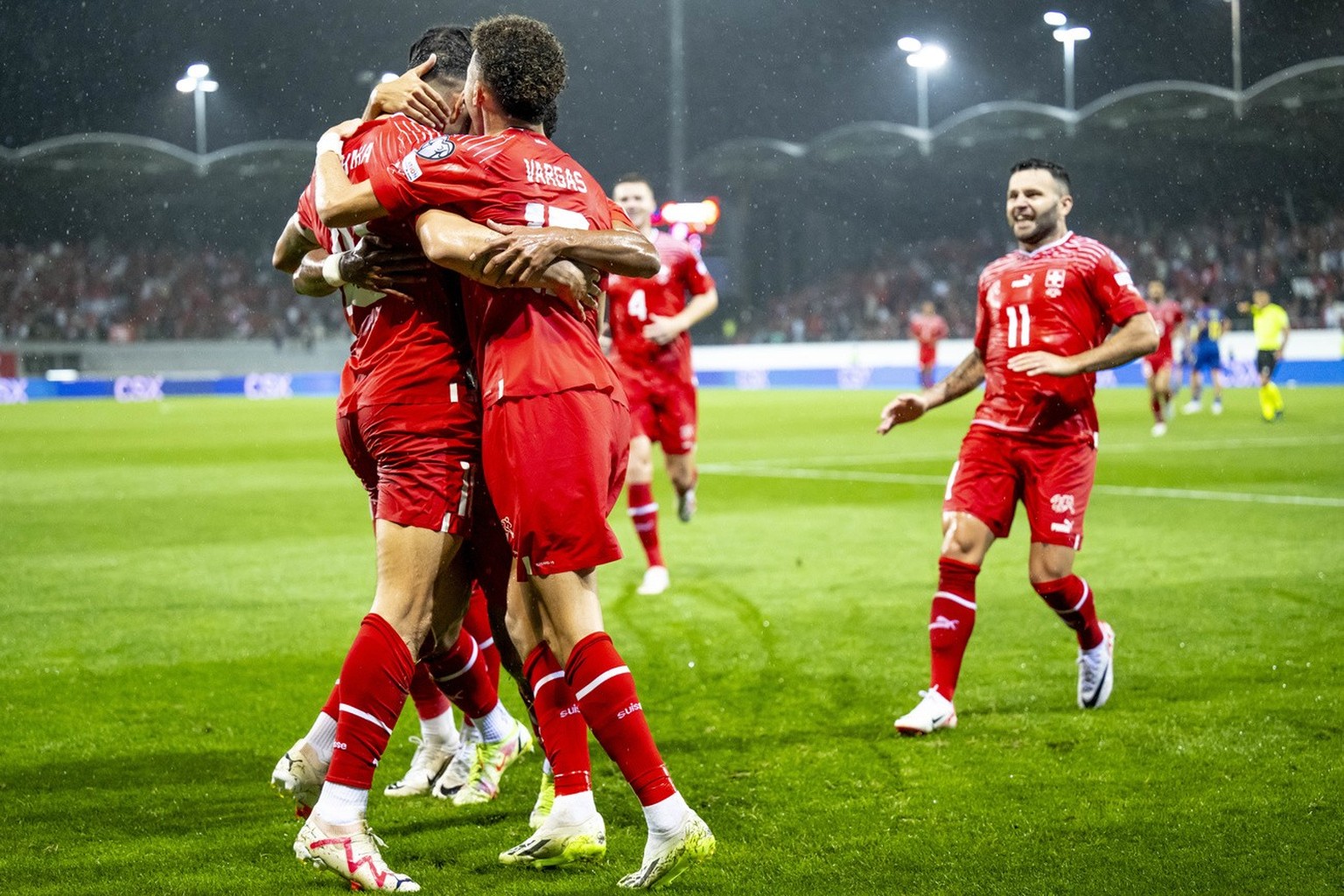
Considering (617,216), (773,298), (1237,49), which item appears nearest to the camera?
(617,216)

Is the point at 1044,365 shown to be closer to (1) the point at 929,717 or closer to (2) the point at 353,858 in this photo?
(1) the point at 929,717

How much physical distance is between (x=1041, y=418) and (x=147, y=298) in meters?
44.2

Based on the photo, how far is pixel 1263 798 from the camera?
3.77m

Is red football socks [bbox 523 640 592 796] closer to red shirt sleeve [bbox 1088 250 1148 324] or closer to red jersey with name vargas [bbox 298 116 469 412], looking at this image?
red jersey with name vargas [bbox 298 116 469 412]

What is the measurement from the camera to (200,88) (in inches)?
1177

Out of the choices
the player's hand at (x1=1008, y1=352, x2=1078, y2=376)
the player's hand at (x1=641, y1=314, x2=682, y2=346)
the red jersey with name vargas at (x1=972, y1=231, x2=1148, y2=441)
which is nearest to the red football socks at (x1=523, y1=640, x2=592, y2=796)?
the player's hand at (x1=1008, y1=352, x2=1078, y2=376)

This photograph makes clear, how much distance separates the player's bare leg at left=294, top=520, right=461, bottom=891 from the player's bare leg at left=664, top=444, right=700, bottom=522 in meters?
5.36

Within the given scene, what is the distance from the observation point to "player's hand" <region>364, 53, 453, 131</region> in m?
3.41

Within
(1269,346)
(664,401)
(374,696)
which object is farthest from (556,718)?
(1269,346)

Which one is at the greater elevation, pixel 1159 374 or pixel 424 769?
pixel 1159 374

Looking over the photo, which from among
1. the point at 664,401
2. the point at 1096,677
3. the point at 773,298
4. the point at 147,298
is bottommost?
the point at 1096,677

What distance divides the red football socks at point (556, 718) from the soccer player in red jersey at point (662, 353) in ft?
15.6

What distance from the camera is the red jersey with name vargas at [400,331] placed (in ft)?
10.8

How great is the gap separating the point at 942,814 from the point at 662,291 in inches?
213
